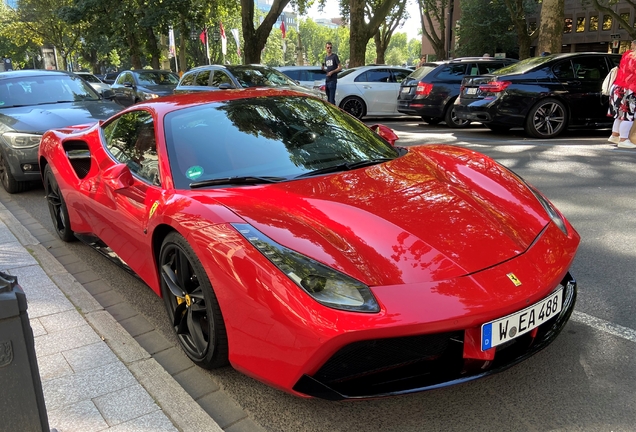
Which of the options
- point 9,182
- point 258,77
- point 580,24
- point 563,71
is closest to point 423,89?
point 563,71

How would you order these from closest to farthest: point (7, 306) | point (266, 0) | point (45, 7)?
point (7, 306)
point (45, 7)
point (266, 0)

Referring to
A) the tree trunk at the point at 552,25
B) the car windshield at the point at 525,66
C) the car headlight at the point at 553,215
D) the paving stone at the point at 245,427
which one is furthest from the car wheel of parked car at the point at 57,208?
the tree trunk at the point at 552,25

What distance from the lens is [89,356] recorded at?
287cm

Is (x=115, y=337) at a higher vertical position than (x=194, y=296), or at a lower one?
lower

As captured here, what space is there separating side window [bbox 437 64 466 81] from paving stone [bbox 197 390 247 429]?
10618mm

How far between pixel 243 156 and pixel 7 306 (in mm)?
1729

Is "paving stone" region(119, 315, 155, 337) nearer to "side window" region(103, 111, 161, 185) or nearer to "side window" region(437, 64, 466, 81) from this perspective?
"side window" region(103, 111, 161, 185)

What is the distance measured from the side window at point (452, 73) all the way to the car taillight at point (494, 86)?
226 cm

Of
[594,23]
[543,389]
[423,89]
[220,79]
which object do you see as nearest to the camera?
[543,389]

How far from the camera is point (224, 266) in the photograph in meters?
2.37

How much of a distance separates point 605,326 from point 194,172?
2.41 meters

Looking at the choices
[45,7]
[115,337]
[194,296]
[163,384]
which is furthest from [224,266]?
[45,7]

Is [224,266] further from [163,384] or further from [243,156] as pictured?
[243,156]

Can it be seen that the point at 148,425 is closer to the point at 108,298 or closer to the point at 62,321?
the point at 62,321
